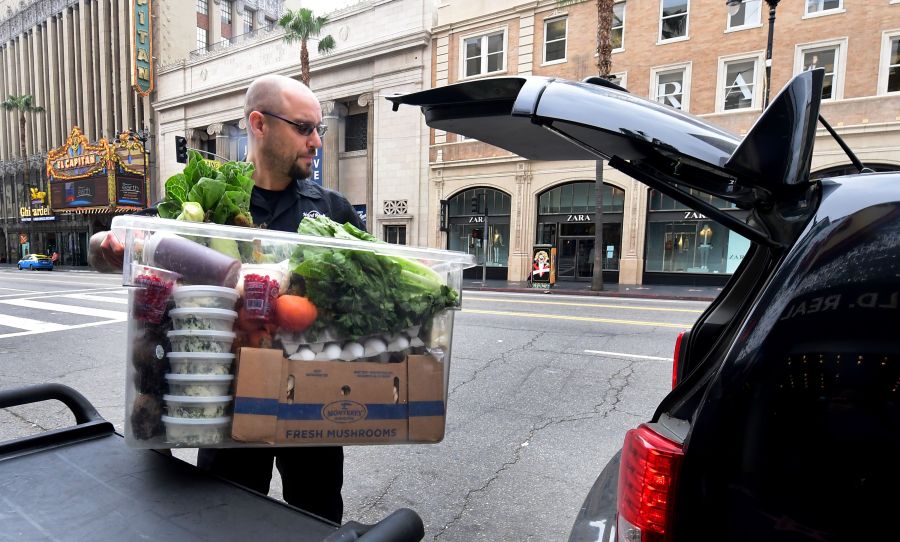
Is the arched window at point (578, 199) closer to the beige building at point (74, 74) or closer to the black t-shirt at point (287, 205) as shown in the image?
the black t-shirt at point (287, 205)

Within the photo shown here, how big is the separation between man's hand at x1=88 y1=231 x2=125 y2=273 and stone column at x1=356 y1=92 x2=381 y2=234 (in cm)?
2294

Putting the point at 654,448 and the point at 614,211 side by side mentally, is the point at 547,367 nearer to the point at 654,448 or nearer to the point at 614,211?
the point at 654,448

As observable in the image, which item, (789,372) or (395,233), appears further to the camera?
(395,233)

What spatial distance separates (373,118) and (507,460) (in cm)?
2365

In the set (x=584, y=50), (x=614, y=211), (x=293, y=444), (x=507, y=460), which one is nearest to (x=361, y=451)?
(x=507, y=460)

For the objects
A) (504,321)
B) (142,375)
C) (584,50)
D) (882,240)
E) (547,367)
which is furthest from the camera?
(584,50)

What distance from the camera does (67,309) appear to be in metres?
10.4

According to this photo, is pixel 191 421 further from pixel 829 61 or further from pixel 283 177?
pixel 829 61

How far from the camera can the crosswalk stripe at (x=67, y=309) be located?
9.64 m

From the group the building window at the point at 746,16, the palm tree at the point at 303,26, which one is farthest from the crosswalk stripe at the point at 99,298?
the building window at the point at 746,16

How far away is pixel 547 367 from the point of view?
5.67 metres

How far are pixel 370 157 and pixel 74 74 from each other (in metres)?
33.6

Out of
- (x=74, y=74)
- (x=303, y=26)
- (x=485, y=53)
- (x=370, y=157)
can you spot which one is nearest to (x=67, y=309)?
(x=370, y=157)

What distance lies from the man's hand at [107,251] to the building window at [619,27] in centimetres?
2159
